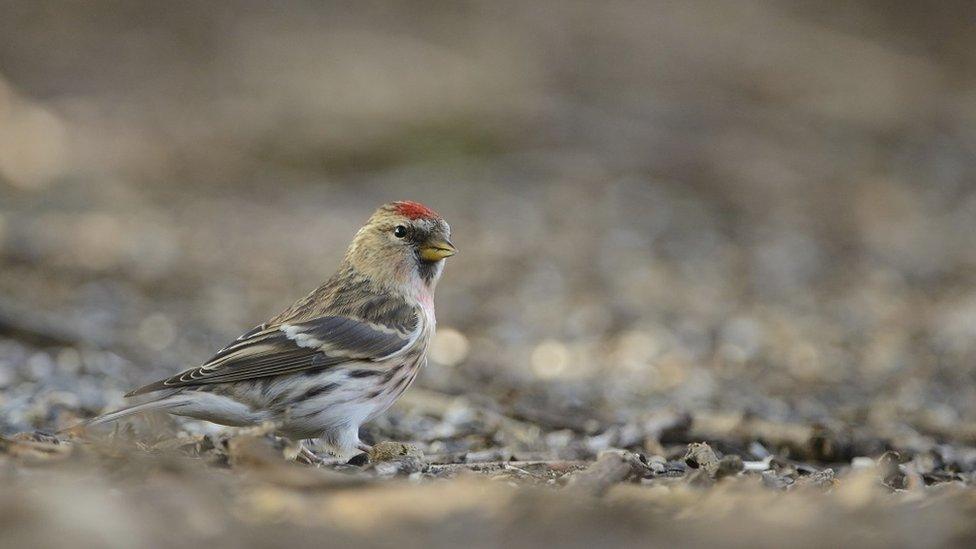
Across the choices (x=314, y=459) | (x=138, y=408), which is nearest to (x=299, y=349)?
(x=314, y=459)

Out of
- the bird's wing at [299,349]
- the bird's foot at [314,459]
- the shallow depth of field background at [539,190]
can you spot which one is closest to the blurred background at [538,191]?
the shallow depth of field background at [539,190]

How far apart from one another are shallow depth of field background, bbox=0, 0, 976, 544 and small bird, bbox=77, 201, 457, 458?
1.04 metres

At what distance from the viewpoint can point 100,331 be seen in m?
7.38

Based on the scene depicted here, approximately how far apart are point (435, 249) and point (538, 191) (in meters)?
6.59

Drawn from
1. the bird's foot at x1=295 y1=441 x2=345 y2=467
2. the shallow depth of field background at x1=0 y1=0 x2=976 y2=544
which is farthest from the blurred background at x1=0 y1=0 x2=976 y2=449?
the bird's foot at x1=295 y1=441 x2=345 y2=467

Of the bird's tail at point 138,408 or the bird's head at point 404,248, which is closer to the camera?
the bird's tail at point 138,408

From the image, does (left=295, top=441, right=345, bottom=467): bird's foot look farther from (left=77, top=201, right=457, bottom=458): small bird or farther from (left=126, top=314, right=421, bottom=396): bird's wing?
(left=126, top=314, right=421, bottom=396): bird's wing

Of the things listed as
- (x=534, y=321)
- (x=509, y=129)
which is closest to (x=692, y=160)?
(x=509, y=129)

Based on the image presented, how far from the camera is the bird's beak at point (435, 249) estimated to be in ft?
18.0

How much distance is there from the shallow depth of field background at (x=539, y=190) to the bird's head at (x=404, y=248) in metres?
1.16

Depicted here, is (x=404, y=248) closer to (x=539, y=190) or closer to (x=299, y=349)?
(x=299, y=349)

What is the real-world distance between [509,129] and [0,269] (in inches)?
233

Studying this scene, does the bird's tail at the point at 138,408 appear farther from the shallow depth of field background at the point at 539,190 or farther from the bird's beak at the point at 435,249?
the bird's beak at the point at 435,249

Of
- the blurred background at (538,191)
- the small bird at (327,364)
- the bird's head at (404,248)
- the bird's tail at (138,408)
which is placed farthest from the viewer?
the blurred background at (538,191)
